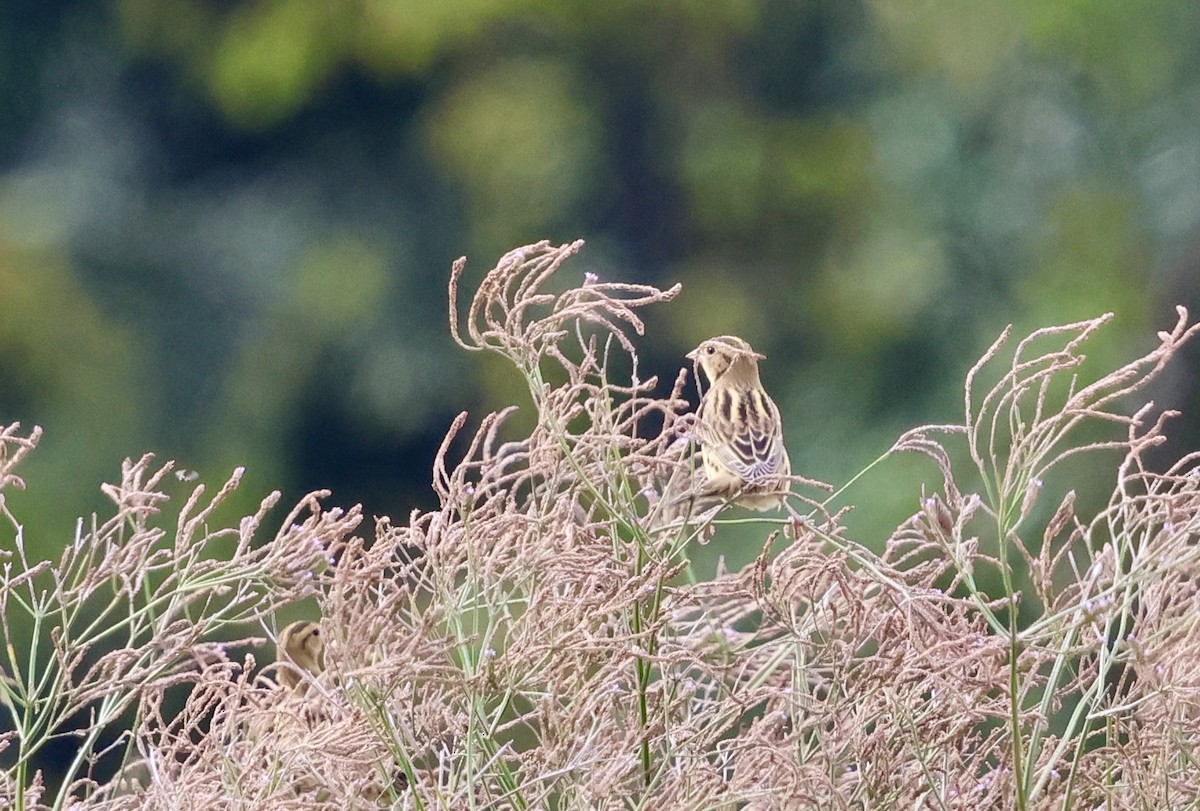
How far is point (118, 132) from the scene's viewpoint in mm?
8961

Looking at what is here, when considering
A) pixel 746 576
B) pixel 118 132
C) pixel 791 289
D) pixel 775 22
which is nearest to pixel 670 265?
pixel 791 289

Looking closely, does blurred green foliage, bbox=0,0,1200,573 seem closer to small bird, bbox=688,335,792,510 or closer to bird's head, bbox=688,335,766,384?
bird's head, bbox=688,335,766,384

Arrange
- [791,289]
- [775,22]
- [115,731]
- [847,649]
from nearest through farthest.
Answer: [847,649]
[115,731]
[791,289]
[775,22]

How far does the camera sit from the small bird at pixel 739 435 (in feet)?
7.77

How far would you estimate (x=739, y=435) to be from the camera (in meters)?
2.75

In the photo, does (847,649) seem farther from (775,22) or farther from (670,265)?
(775,22)

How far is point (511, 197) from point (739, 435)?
223 inches

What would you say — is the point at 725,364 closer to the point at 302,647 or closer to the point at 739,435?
the point at 739,435

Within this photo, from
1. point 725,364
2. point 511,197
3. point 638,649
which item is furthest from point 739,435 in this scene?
point 511,197

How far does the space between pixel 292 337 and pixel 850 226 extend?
273 cm

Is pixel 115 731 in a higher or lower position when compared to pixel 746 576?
higher

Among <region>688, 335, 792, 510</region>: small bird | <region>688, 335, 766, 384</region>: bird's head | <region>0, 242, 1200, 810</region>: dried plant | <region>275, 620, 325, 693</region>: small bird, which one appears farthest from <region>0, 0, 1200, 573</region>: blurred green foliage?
<region>0, 242, 1200, 810</region>: dried plant

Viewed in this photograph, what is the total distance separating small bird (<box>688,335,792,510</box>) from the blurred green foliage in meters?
4.16

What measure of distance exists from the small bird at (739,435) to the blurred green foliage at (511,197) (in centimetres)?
416
